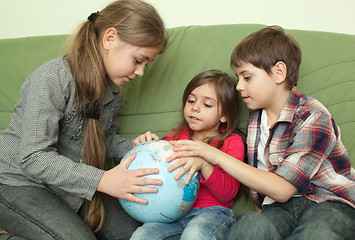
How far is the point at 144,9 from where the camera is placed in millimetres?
1578

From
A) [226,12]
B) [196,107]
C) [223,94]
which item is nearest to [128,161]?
[196,107]

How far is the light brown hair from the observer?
1868 millimetres

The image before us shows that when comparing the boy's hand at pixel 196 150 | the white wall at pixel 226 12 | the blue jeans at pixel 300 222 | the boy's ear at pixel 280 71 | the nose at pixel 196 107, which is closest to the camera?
the blue jeans at pixel 300 222

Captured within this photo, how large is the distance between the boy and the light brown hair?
4.2 inches

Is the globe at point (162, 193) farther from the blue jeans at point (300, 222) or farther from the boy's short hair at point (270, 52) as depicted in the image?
the boy's short hair at point (270, 52)

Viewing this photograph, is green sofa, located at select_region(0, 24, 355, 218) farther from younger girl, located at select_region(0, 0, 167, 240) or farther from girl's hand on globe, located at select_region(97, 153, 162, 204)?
girl's hand on globe, located at select_region(97, 153, 162, 204)

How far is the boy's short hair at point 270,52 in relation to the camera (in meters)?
1.70

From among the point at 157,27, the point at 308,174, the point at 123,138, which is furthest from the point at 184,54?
the point at 308,174

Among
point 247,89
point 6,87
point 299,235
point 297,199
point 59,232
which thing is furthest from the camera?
point 6,87

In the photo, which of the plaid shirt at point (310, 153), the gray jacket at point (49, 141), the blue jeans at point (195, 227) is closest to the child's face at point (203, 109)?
the plaid shirt at point (310, 153)

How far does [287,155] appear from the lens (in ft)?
5.11

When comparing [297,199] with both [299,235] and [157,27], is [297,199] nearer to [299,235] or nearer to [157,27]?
[299,235]

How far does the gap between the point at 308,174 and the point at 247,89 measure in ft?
1.68

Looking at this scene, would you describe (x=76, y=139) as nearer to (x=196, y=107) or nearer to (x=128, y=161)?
(x=128, y=161)
